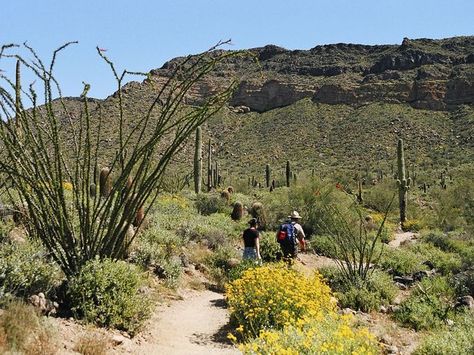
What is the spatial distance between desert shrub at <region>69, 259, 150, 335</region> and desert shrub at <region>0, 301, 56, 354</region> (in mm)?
1204

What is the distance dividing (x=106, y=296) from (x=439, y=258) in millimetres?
13358

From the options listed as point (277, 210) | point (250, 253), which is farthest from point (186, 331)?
point (277, 210)

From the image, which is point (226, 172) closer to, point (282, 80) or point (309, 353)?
point (282, 80)

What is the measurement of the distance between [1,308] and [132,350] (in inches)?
66.4

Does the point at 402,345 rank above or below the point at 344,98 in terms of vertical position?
below

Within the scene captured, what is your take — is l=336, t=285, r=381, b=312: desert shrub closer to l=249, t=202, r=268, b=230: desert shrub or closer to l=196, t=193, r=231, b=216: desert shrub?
l=249, t=202, r=268, b=230: desert shrub

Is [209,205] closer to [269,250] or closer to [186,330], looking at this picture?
[269,250]

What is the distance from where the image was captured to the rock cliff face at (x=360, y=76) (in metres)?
75.4

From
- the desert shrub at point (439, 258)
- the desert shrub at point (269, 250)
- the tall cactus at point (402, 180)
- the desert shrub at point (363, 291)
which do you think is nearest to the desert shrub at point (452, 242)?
the desert shrub at point (439, 258)

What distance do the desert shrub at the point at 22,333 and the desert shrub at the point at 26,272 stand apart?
66cm

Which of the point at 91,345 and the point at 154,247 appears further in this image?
the point at 154,247

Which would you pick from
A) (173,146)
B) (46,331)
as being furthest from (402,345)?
(46,331)

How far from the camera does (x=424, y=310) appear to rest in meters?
9.80

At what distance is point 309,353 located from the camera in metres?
4.48
